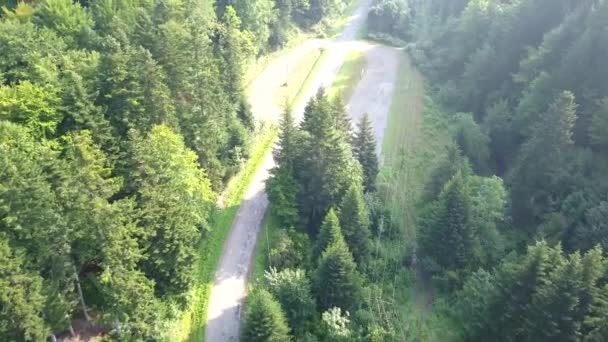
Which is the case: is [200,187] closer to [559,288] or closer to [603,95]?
[559,288]

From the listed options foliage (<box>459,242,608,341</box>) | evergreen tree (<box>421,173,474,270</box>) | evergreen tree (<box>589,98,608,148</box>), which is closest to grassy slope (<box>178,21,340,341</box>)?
evergreen tree (<box>421,173,474,270</box>)

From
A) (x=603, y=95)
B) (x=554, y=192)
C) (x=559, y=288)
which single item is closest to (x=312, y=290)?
(x=559, y=288)

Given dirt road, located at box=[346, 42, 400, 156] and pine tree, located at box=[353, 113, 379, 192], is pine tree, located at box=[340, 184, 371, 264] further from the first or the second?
dirt road, located at box=[346, 42, 400, 156]

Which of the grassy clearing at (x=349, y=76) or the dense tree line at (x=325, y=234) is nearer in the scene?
the dense tree line at (x=325, y=234)

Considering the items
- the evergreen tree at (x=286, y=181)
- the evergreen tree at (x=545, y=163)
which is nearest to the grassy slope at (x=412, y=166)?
the evergreen tree at (x=545, y=163)

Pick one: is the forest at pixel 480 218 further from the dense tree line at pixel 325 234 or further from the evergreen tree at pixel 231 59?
the evergreen tree at pixel 231 59

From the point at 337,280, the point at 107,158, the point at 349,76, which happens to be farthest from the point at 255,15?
the point at 337,280
